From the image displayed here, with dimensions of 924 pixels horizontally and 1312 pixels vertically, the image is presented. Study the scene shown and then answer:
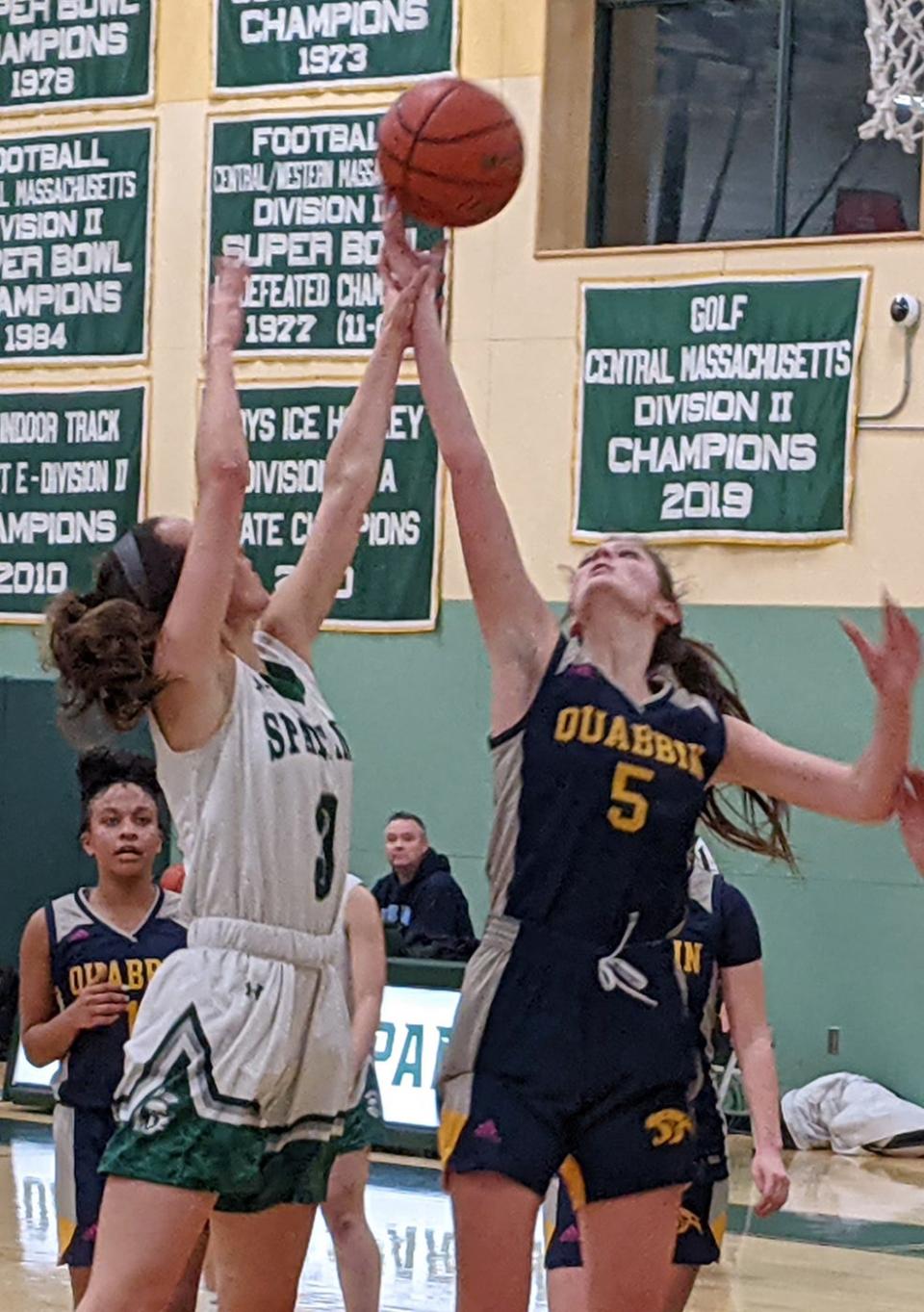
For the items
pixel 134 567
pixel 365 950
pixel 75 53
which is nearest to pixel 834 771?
pixel 134 567

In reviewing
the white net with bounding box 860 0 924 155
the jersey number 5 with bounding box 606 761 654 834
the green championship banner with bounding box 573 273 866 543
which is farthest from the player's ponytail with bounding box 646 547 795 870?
the white net with bounding box 860 0 924 155

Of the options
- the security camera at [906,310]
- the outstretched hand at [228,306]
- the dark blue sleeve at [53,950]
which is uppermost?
the security camera at [906,310]

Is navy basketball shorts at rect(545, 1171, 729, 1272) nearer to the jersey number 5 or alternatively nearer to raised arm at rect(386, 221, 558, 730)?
the jersey number 5

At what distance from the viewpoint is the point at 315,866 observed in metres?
4.31

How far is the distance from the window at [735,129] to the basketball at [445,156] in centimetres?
879

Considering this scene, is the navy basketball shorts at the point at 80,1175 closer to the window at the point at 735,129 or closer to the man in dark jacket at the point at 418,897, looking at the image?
the man in dark jacket at the point at 418,897

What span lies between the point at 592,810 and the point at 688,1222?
1.36m

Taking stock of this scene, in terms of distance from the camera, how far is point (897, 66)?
1340 cm

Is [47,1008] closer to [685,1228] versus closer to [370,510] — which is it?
[685,1228]

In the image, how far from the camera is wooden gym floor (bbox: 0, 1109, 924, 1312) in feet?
27.1

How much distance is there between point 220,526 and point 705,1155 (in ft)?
6.97

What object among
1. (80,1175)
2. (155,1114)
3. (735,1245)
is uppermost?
(155,1114)

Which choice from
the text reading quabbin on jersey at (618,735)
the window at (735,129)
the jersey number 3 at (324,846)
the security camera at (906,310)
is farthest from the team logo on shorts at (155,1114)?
the window at (735,129)

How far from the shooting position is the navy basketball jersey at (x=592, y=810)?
4.44m
